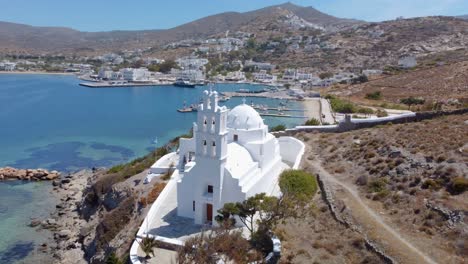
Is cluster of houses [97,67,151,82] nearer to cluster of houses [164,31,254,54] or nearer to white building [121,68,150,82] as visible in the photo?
white building [121,68,150,82]

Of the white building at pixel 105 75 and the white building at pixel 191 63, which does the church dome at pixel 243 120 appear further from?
the white building at pixel 191 63

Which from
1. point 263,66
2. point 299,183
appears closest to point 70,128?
point 299,183

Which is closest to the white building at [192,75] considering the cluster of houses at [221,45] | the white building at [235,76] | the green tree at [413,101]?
the white building at [235,76]

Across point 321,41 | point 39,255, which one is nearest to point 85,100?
→ point 39,255

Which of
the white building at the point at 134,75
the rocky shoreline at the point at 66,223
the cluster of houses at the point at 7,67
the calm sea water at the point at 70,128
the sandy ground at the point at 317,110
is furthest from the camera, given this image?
the cluster of houses at the point at 7,67

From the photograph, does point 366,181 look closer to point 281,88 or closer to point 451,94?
point 451,94

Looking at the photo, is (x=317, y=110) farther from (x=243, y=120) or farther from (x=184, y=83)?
(x=184, y=83)
